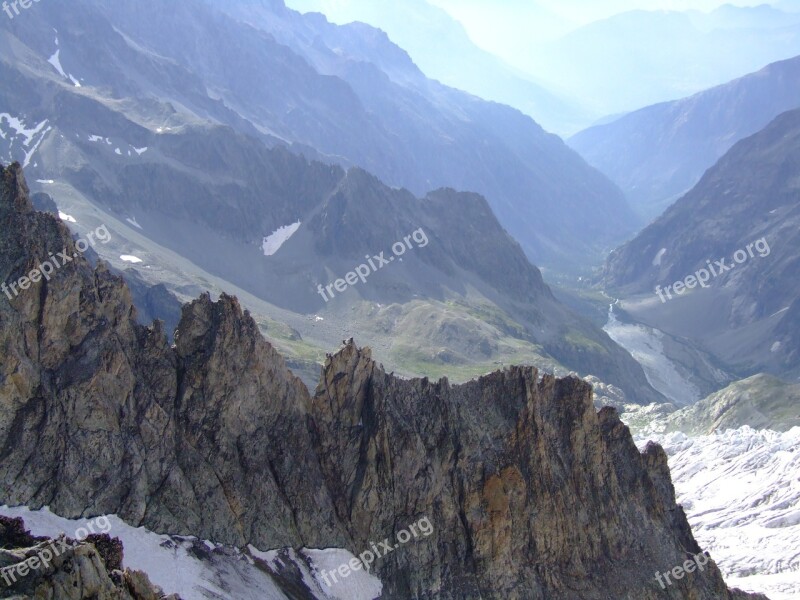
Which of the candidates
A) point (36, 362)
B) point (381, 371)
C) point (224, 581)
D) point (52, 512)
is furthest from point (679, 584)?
point (36, 362)

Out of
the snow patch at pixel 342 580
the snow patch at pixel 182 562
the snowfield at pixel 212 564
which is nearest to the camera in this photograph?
the snow patch at pixel 182 562

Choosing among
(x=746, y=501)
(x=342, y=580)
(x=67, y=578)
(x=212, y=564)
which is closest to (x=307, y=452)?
(x=342, y=580)

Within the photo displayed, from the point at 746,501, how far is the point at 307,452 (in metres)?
106

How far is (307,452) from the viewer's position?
255 ft

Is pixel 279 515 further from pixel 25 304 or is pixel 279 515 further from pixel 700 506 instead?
pixel 700 506

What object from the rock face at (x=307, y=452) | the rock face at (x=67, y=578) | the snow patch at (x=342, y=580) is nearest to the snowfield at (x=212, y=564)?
the snow patch at (x=342, y=580)

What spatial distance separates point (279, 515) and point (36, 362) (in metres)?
24.6

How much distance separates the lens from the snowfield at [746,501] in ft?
422

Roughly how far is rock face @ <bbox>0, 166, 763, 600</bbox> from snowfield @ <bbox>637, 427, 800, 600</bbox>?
49.6 m

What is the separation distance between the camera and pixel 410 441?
260 feet

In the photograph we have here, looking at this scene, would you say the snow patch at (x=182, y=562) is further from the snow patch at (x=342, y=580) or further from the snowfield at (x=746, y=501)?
the snowfield at (x=746, y=501)

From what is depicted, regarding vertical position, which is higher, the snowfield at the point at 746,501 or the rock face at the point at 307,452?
the rock face at the point at 307,452

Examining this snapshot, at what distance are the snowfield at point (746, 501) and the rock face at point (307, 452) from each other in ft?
163

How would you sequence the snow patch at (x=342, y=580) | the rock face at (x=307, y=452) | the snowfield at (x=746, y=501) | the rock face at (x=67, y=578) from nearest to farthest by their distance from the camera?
the rock face at (x=67, y=578) → the rock face at (x=307, y=452) → the snow patch at (x=342, y=580) → the snowfield at (x=746, y=501)
